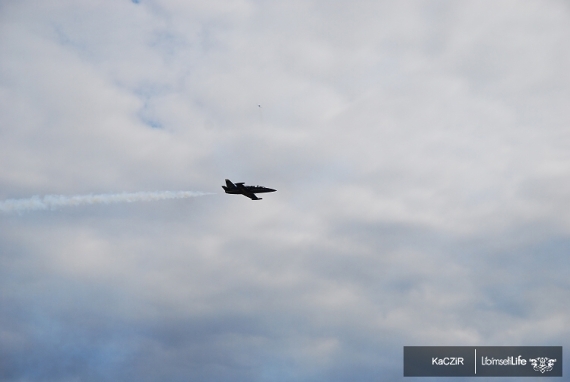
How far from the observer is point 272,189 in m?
143

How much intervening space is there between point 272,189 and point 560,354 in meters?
97.7

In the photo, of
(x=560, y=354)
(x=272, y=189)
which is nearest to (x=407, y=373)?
(x=560, y=354)

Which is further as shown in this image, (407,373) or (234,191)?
(234,191)

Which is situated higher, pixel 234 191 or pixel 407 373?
pixel 234 191

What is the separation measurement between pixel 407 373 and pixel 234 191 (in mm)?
72514

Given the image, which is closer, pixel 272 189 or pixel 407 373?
pixel 407 373

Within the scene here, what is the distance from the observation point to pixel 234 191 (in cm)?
14225

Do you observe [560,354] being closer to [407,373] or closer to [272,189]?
[407,373]

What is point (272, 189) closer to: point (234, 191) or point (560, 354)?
point (234, 191)

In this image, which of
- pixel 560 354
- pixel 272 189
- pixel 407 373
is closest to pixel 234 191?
pixel 272 189

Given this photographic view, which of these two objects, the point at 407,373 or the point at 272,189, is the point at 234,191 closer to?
the point at 272,189

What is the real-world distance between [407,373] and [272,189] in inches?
2584

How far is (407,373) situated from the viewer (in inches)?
5187

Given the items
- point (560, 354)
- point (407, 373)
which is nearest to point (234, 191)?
point (407, 373)
